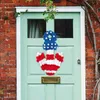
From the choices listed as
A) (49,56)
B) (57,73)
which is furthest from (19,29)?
(57,73)

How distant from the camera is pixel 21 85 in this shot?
312 inches

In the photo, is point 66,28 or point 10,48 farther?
point 66,28

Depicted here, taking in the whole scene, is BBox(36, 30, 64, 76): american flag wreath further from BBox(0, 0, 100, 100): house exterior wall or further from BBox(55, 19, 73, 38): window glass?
BBox(0, 0, 100, 100): house exterior wall

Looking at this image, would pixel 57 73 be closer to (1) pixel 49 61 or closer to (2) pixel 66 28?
(1) pixel 49 61

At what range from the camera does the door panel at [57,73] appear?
311 inches

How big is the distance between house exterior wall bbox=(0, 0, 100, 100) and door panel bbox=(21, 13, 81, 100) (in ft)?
0.66

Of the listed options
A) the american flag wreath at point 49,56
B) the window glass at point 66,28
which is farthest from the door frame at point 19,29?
the american flag wreath at point 49,56

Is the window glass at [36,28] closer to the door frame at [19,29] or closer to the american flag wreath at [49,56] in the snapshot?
the american flag wreath at [49,56]

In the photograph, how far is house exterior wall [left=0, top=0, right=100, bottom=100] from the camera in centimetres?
779

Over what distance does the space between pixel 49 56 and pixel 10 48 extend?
2.64 feet

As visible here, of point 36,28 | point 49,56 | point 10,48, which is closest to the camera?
point 10,48

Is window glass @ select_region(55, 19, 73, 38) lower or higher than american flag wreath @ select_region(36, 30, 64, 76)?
higher

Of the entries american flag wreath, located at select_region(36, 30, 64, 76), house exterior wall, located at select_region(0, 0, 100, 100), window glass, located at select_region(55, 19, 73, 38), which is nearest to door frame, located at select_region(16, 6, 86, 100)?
house exterior wall, located at select_region(0, 0, 100, 100)

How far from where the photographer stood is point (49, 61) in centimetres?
793
